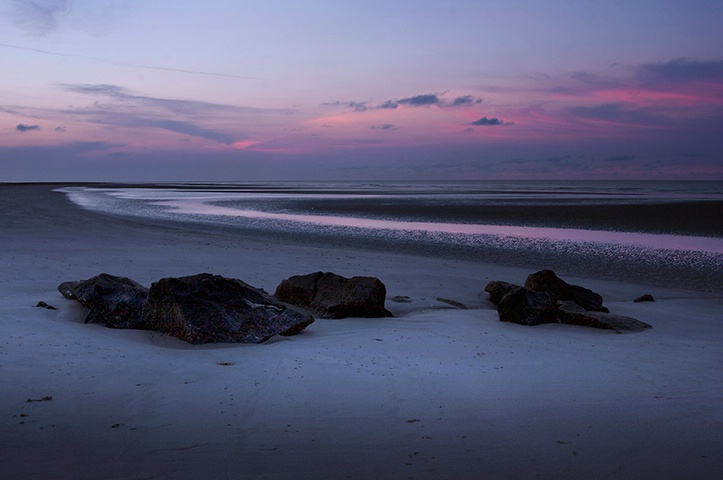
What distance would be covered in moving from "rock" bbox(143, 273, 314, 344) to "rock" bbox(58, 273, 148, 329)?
0.31 m

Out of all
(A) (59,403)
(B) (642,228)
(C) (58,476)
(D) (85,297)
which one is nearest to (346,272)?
(D) (85,297)

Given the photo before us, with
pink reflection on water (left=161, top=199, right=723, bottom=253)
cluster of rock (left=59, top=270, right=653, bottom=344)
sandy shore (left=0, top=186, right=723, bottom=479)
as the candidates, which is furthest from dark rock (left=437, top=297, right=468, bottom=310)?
pink reflection on water (left=161, top=199, right=723, bottom=253)

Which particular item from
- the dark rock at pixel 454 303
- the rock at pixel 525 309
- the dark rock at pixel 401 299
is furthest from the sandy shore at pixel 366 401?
the dark rock at pixel 454 303

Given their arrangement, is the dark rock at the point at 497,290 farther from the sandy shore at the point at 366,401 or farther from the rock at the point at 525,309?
the sandy shore at the point at 366,401

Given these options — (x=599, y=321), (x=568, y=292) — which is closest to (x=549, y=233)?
(x=568, y=292)

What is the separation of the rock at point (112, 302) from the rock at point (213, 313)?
31cm

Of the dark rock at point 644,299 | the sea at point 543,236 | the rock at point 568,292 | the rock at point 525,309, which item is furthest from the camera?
the sea at point 543,236

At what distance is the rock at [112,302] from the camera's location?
695cm

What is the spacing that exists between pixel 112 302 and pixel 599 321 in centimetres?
597

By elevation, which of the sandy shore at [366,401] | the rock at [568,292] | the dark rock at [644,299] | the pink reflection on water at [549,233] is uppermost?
the pink reflection on water at [549,233]

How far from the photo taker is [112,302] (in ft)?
23.4

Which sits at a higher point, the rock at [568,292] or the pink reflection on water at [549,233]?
the pink reflection on water at [549,233]

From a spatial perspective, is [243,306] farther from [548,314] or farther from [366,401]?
[548,314]

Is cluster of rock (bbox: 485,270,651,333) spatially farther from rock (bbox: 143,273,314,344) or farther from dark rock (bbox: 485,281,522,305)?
rock (bbox: 143,273,314,344)
